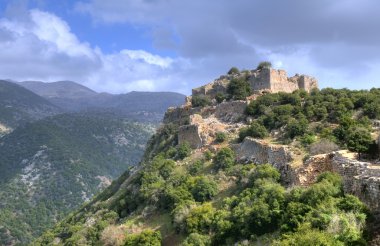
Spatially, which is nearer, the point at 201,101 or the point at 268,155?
the point at 268,155

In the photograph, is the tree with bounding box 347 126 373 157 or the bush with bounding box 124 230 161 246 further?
the bush with bounding box 124 230 161 246

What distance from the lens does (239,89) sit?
54188mm

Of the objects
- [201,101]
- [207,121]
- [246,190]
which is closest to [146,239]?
[246,190]

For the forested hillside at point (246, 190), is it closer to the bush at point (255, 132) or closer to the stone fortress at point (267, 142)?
the bush at point (255, 132)

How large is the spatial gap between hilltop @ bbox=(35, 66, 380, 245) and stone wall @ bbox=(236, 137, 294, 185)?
3.5 inches

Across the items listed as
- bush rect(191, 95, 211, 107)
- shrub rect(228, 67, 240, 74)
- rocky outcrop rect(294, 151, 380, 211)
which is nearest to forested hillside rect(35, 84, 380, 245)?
rocky outcrop rect(294, 151, 380, 211)

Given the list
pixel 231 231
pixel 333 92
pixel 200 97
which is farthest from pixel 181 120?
pixel 231 231

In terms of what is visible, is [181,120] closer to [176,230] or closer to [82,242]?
[82,242]

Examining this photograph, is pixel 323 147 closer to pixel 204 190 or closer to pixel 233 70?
pixel 204 190

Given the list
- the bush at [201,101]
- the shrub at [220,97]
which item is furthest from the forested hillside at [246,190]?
the bush at [201,101]

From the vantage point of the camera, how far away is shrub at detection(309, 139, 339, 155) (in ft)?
99.3

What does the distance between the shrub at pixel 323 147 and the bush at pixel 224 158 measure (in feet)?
24.2

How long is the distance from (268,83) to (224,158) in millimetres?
19709

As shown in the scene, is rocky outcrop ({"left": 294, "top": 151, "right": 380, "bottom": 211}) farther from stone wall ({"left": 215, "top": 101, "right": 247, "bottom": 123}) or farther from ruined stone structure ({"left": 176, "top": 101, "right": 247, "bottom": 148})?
stone wall ({"left": 215, "top": 101, "right": 247, "bottom": 123})
